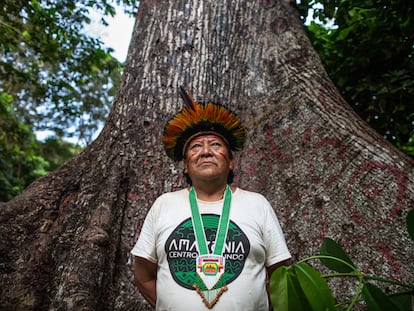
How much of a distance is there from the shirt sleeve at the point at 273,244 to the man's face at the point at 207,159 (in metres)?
0.34

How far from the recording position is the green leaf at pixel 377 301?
145cm

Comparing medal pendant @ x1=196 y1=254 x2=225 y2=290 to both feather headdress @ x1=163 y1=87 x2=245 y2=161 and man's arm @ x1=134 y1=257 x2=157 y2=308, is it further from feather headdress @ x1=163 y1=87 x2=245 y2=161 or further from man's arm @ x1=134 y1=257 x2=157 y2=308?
feather headdress @ x1=163 y1=87 x2=245 y2=161

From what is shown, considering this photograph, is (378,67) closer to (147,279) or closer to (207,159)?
(207,159)

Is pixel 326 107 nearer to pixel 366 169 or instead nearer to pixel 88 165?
pixel 366 169

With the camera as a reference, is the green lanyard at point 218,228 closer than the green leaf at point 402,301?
No

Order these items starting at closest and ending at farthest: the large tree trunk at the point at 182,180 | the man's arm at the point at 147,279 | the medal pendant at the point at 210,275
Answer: the medal pendant at the point at 210,275 < the man's arm at the point at 147,279 < the large tree trunk at the point at 182,180

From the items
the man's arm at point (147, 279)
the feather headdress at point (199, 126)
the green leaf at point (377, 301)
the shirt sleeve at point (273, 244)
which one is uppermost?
the feather headdress at point (199, 126)

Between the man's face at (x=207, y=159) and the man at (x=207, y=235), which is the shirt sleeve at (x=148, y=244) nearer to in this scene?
the man at (x=207, y=235)

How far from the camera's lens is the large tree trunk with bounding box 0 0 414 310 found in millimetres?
2658

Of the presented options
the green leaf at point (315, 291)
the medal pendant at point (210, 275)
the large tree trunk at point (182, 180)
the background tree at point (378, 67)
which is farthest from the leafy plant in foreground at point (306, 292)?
the background tree at point (378, 67)

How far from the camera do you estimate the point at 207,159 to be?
7.41 feet

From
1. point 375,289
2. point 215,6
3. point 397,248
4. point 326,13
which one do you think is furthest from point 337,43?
point 375,289

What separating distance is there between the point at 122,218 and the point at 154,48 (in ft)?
5.24

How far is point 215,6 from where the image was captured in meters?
4.04
